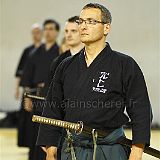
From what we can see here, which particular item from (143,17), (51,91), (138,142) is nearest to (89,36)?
(51,91)

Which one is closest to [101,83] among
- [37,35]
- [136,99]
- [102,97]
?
[102,97]

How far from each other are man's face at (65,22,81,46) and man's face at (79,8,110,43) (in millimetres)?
1030

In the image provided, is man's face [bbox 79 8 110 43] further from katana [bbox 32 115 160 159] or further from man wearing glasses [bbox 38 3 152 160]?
katana [bbox 32 115 160 159]

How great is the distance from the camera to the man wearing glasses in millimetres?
2311

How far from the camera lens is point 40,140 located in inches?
98.5

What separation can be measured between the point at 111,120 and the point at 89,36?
40cm

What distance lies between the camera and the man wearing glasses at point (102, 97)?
2311mm

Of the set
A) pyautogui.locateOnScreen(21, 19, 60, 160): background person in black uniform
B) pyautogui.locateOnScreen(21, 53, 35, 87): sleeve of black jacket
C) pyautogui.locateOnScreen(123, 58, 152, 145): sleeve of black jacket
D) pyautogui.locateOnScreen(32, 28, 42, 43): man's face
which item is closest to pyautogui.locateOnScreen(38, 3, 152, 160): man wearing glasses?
pyautogui.locateOnScreen(123, 58, 152, 145): sleeve of black jacket

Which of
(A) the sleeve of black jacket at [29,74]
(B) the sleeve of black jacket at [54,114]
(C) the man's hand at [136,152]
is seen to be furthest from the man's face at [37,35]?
(C) the man's hand at [136,152]

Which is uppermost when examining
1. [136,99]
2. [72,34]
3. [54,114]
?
[72,34]

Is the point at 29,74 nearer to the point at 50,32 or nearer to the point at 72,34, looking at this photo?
the point at 50,32

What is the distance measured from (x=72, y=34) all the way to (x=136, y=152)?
1317 mm

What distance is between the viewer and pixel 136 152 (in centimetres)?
229

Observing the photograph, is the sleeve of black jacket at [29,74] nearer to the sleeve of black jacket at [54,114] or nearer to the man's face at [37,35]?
the man's face at [37,35]
